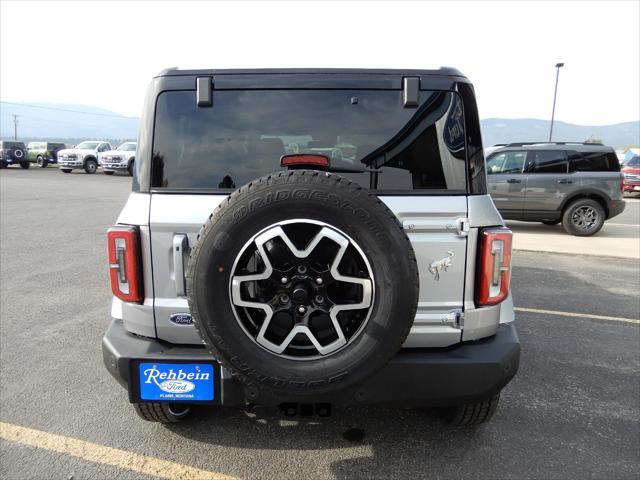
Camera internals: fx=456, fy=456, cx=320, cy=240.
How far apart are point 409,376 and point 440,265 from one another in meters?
0.55

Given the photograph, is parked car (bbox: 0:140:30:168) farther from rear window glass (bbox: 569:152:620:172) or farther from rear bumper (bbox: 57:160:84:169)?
rear window glass (bbox: 569:152:620:172)

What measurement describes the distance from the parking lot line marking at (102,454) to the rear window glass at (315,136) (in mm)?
1445

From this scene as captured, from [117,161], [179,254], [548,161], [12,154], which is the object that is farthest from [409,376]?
[12,154]

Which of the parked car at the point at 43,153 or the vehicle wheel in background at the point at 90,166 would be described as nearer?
the vehicle wheel in background at the point at 90,166

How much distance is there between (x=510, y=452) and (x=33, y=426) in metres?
2.76

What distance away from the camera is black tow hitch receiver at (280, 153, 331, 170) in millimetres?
→ 2148

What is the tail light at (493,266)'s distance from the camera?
7.24 feet

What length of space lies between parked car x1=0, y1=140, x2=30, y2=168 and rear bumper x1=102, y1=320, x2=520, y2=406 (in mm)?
34371

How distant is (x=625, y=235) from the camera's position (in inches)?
401

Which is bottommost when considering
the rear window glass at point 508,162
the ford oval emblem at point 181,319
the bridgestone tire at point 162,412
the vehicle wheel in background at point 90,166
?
the bridgestone tire at point 162,412

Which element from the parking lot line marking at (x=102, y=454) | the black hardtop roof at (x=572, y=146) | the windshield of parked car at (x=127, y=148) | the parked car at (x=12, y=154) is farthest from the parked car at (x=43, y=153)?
the parking lot line marking at (x=102, y=454)

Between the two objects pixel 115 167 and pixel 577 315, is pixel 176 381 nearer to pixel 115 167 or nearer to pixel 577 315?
pixel 577 315

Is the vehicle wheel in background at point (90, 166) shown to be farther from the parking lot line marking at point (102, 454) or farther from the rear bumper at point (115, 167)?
the parking lot line marking at point (102, 454)

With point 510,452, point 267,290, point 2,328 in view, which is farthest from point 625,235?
point 2,328
